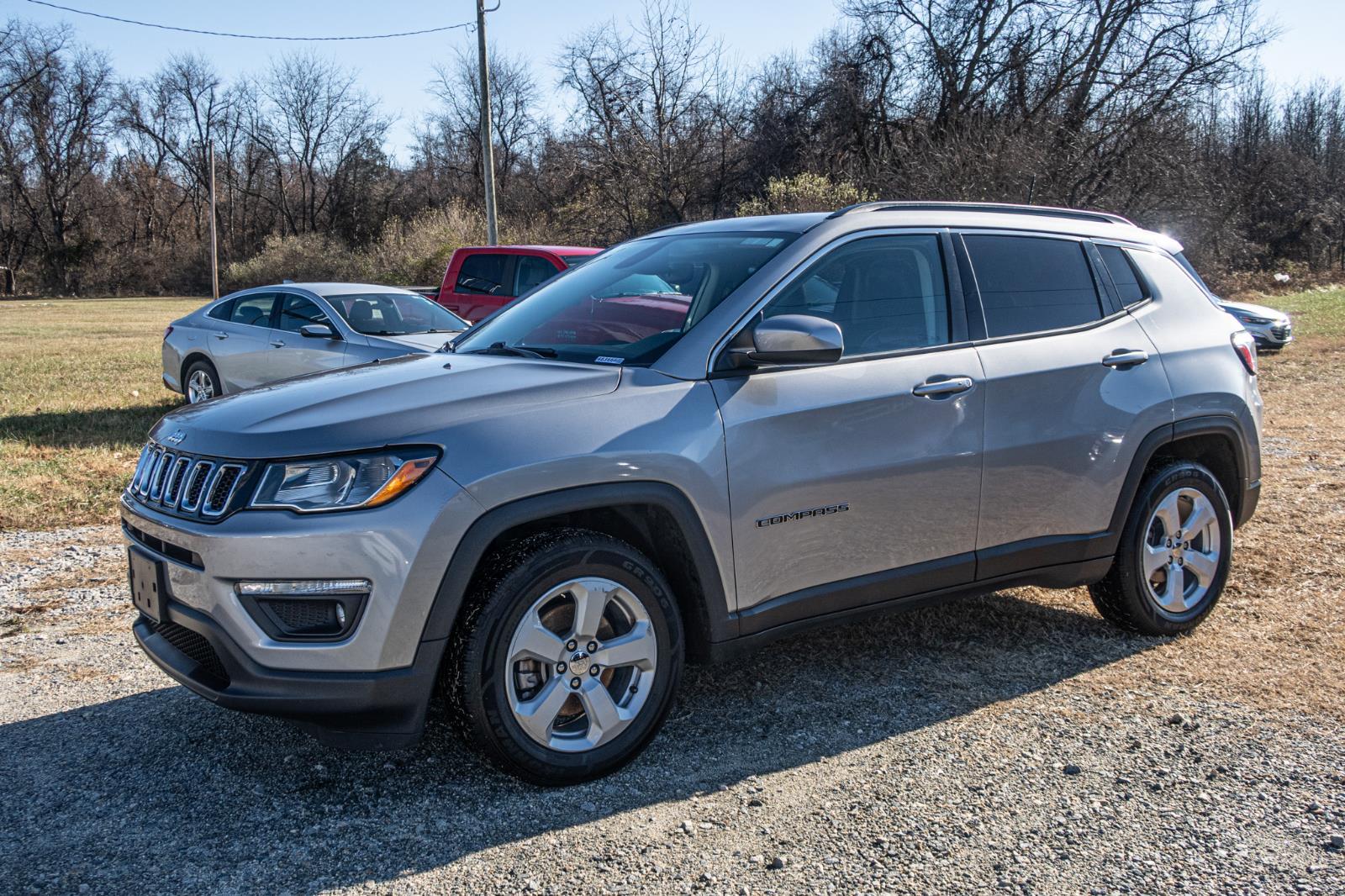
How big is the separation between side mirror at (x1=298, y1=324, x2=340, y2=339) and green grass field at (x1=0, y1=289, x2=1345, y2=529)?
177 centimetres

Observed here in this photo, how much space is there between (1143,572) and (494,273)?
10.6m

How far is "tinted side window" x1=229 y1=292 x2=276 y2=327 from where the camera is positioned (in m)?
11.9

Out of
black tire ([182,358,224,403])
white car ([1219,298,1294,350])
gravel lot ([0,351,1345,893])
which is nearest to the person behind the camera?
gravel lot ([0,351,1345,893])

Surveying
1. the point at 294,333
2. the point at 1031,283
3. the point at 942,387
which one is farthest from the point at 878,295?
the point at 294,333

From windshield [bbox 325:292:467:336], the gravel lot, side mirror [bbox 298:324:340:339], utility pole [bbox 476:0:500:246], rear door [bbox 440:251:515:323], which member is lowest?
the gravel lot

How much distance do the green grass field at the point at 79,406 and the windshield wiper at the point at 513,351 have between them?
440cm

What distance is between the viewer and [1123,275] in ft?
15.9

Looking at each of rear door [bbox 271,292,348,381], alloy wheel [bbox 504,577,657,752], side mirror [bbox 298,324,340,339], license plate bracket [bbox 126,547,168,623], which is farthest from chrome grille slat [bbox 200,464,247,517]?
side mirror [bbox 298,324,340,339]

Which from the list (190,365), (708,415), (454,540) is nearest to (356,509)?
(454,540)

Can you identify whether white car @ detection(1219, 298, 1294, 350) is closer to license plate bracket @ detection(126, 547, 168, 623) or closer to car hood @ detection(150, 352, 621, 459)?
car hood @ detection(150, 352, 621, 459)

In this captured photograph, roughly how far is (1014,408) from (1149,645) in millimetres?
1375

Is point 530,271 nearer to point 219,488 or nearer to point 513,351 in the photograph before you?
point 513,351

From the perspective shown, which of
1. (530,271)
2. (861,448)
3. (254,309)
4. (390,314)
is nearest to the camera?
(861,448)

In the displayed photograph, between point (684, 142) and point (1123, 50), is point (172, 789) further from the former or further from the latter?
point (684, 142)
